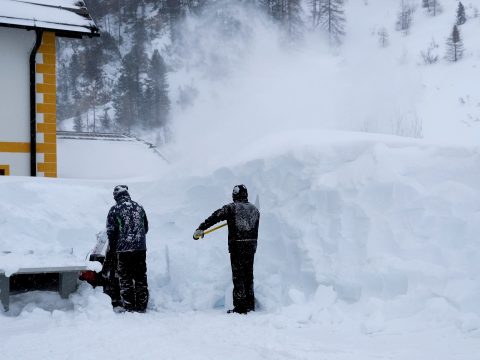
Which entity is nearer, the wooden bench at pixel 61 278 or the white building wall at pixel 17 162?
the wooden bench at pixel 61 278

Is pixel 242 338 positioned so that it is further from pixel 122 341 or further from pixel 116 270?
pixel 116 270

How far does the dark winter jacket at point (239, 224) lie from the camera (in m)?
6.27

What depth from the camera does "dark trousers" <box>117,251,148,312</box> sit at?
6051mm

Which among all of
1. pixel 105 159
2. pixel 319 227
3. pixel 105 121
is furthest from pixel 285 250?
pixel 105 121

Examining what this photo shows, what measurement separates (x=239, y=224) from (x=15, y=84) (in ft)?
18.2

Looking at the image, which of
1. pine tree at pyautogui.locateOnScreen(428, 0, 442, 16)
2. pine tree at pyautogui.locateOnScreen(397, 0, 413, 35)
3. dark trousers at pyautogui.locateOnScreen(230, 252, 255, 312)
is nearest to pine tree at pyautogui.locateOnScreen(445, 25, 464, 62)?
pine tree at pyautogui.locateOnScreen(397, 0, 413, 35)

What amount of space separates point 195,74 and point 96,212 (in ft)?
113

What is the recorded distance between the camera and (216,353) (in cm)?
413

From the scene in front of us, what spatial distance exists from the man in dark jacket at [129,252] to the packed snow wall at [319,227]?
0.53 metres

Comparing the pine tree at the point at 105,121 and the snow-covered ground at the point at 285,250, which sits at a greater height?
the pine tree at the point at 105,121

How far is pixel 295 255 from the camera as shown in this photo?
6.64 m

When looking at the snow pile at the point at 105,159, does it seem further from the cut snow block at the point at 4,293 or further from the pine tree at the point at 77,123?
the pine tree at the point at 77,123

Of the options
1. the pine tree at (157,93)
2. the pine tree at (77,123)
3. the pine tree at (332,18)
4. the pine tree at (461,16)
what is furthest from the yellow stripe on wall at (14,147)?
the pine tree at (332,18)

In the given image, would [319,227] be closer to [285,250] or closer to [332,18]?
[285,250]
